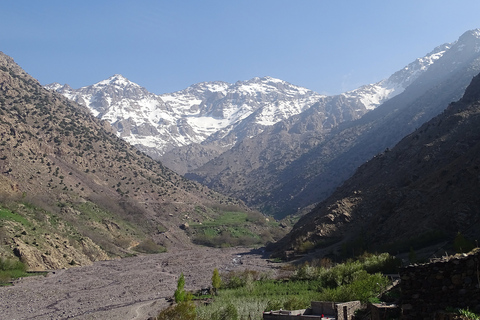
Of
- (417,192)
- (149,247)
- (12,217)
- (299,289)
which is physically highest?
(12,217)

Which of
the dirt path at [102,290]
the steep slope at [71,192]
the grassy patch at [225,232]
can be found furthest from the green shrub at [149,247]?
the dirt path at [102,290]

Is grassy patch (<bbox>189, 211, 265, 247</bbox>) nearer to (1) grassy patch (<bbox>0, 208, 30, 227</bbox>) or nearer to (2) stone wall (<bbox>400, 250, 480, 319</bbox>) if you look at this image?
(1) grassy patch (<bbox>0, 208, 30, 227</bbox>)

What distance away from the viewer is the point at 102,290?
164 feet

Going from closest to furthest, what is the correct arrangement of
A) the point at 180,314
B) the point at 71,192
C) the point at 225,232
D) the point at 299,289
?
the point at 180,314 < the point at 299,289 < the point at 71,192 < the point at 225,232

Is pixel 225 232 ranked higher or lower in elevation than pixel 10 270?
lower

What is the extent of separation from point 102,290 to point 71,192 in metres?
56.7

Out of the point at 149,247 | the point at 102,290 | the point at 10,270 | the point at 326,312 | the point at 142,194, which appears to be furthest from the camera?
the point at 142,194

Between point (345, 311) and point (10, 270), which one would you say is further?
point (10, 270)

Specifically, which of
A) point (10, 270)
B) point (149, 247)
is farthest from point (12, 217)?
point (149, 247)

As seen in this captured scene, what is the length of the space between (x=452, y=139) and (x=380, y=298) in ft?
190

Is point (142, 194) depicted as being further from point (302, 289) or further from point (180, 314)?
point (180, 314)

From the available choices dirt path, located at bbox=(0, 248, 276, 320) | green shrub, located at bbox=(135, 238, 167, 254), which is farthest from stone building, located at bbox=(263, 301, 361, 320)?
green shrub, located at bbox=(135, 238, 167, 254)

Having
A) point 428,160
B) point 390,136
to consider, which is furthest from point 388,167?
point 390,136

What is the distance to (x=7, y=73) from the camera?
138 m
